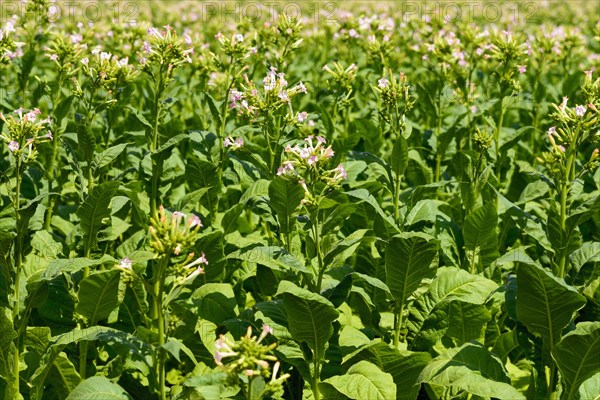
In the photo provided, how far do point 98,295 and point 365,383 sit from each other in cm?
130

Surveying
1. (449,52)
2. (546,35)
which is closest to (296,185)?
(449,52)

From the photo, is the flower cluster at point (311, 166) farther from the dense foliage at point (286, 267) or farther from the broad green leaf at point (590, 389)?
the broad green leaf at point (590, 389)

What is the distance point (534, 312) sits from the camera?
12.2ft

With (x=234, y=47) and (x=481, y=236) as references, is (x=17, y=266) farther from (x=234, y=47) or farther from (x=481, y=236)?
(x=481, y=236)

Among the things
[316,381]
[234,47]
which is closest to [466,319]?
[316,381]

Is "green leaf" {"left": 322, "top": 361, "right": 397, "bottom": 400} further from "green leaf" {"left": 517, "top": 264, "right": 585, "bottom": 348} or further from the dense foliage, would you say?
"green leaf" {"left": 517, "top": 264, "right": 585, "bottom": 348}

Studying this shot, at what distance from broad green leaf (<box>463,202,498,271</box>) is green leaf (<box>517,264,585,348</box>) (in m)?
0.83

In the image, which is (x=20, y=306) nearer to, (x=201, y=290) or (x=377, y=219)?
(x=201, y=290)

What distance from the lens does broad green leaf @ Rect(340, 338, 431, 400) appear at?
3849mm

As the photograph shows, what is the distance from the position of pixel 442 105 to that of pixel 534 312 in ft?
10.6

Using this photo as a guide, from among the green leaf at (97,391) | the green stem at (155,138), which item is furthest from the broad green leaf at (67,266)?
the green stem at (155,138)

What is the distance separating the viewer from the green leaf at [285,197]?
396 cm

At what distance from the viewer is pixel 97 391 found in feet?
11.1

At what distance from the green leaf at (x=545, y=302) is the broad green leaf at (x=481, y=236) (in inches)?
32.7
